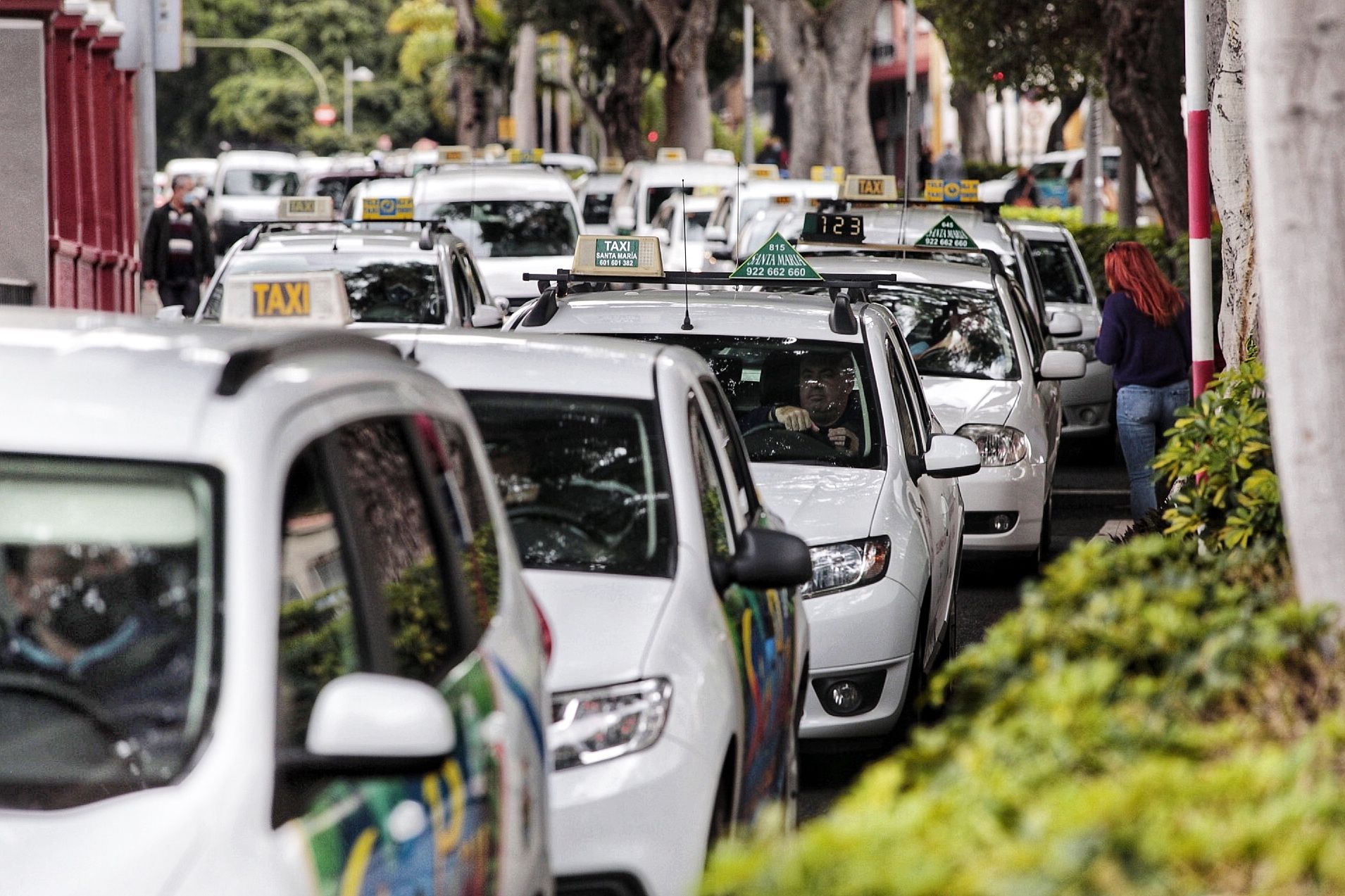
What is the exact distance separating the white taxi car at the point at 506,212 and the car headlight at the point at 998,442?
9.94 metres

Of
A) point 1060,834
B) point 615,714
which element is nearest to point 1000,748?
point 1060,834

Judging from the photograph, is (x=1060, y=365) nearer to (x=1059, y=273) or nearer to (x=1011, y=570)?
(x=1011, y=570)

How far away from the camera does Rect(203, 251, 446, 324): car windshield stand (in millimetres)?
13727

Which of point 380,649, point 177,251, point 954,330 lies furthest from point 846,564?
point 177,251

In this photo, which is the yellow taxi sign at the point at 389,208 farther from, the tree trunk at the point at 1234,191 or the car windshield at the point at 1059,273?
the tree trunk at the point at 1234,191

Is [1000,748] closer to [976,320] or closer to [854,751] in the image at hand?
[854,751]

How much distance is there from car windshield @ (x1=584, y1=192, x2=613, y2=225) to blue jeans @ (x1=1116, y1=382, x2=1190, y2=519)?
74.2 ft

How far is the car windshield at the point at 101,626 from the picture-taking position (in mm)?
3344

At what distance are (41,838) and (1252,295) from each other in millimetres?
6972

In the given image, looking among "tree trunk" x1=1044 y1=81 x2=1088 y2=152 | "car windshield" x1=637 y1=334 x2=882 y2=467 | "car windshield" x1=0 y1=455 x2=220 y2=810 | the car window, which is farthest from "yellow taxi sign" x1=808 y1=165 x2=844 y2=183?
"car windshield" x1=0 y1=455 x2=220 y2=810

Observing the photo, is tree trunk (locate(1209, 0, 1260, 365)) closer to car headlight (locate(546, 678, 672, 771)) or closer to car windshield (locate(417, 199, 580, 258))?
car headlight (locate(546, 678, 672, 771))

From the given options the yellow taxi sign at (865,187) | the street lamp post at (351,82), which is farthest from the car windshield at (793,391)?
the street lamp post at (351,82)

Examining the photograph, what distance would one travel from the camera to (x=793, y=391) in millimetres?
8383

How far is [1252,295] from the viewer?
30.3ft
